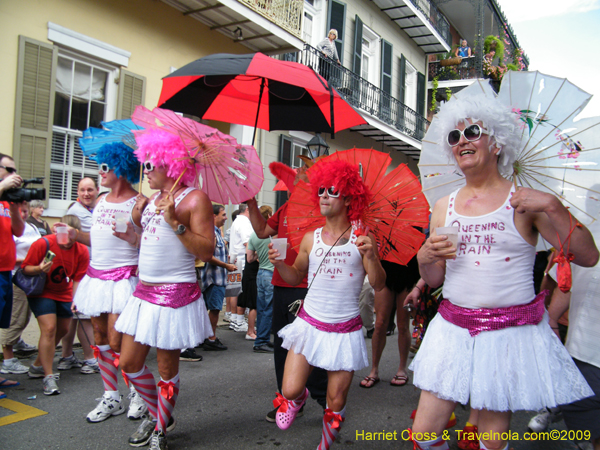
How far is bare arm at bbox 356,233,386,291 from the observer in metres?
2.89

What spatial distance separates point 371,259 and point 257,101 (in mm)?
2185

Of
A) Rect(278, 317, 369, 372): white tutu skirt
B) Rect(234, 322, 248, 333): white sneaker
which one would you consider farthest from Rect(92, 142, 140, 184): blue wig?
Rect(234, 322, 248, 333): white sneaker

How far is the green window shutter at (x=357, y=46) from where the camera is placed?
14.5 meters

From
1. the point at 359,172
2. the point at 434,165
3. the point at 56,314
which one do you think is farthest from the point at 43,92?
the point at 434,165

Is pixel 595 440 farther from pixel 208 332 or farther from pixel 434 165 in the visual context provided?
pixel 208 332

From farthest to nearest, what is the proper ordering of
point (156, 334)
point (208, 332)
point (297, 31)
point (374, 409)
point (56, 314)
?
point (297, 31) → point (56, 314) → point (374, 409) → point (208, 332) → point (156, 334)

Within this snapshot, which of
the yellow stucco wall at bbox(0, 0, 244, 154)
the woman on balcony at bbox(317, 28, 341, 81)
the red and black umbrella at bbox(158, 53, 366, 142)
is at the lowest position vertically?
the red and black umbrella at bbox(158, 53, 366, 142)

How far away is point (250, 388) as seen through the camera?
474cm

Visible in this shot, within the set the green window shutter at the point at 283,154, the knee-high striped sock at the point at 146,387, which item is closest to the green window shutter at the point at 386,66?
the green window shutter at the point at 283,154

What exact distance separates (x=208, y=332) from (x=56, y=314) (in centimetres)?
218

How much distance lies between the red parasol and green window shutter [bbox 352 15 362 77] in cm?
1224

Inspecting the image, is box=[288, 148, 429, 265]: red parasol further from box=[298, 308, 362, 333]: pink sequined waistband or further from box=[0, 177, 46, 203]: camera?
box=[0, 177, 46, 203]: camera

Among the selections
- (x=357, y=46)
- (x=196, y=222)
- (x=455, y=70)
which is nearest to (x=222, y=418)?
(x=196, y=222)

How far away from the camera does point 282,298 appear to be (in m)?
3.89
